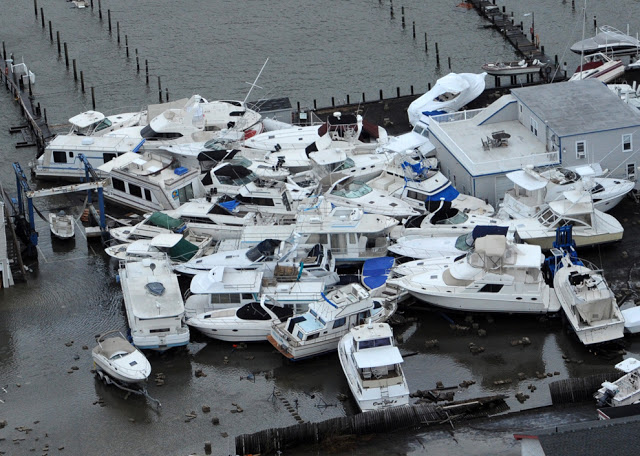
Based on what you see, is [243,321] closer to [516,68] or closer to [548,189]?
[548,189]

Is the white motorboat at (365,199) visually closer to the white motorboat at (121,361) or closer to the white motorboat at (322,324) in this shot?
the white motorboat at (322,324)

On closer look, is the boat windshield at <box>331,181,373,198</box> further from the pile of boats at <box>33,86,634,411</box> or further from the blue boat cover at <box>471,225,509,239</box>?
the blue boat cover at <box>471,225,509,239</box>

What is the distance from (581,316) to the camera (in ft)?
145

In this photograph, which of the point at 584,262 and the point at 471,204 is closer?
the point at 584,262

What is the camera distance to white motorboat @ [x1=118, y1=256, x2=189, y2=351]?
44.5m

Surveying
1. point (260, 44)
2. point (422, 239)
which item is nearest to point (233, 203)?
point (422, 239)

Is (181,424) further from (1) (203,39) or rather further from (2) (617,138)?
(1) (203,39)

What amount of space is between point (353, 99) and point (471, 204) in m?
20.2

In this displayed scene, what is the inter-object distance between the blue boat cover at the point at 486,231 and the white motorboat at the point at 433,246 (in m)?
0.08

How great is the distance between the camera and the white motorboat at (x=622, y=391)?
39719 millimetres

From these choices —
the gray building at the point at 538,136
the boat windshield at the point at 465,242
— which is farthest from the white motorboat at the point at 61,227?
the gray building at the point at 538,136

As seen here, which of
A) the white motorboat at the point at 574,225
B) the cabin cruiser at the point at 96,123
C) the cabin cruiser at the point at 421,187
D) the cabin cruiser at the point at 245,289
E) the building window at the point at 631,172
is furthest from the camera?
the cabin cruiser at the point at 96,123

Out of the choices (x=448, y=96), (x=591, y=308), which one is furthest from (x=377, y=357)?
(x=448, y=96)

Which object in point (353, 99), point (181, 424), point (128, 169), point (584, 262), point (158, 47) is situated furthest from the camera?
point (158, 47)
